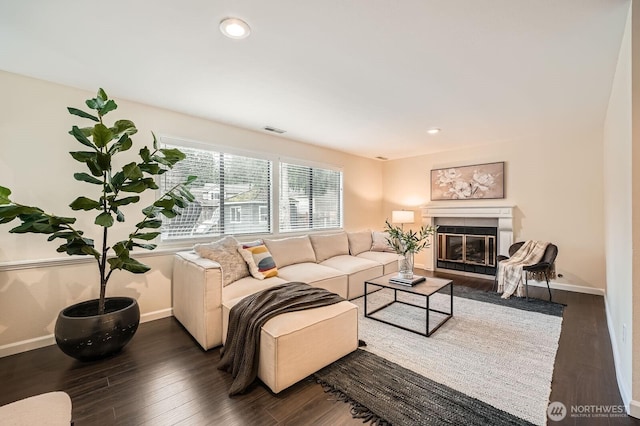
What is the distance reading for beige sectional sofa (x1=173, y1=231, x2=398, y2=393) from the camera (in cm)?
192

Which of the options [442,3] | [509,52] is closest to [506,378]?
[509,52]

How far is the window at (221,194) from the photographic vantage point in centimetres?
342

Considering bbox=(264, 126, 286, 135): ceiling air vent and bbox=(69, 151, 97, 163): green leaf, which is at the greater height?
bbox=(264, 126, 286, 135): ceiling air vent

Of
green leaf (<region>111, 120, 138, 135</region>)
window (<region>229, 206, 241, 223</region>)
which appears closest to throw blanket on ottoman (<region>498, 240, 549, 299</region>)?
window (<region>229, 206, 241, 223</region>)

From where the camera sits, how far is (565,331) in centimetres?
277

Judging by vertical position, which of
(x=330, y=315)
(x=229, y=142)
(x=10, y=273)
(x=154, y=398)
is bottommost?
(x=154, y=398)

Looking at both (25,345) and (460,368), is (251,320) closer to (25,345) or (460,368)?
(460,368)

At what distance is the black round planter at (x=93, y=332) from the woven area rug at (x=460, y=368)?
1.66 meters

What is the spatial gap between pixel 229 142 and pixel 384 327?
304cm

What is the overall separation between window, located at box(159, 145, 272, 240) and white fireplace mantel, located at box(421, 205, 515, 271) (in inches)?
127

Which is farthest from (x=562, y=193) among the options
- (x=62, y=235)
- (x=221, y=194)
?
(x=62, y=235)

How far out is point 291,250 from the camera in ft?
12.8

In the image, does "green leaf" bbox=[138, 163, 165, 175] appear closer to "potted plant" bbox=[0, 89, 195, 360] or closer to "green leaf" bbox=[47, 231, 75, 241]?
"potted plant" bbox=[0, 89, 195, 360]

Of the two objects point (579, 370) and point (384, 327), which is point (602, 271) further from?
point (384, 327)
